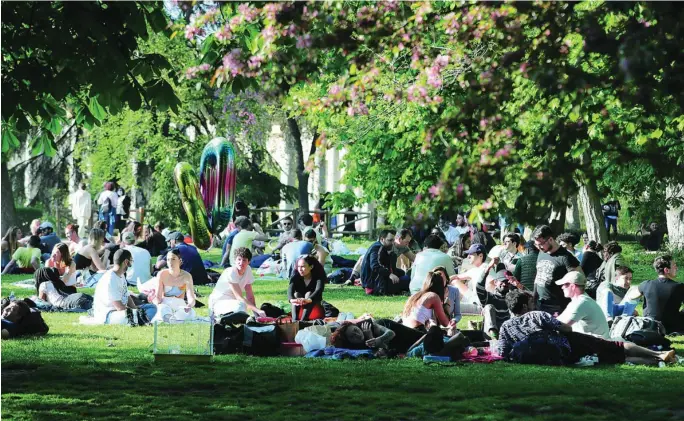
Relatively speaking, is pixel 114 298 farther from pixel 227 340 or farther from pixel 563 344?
pixel 563 344

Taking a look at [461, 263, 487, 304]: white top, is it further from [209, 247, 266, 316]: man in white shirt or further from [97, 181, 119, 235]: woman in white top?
[97, 181, 119, 235]: woman in white top

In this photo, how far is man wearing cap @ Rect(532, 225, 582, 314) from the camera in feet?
48.8

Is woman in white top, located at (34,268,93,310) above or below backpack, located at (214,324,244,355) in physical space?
above

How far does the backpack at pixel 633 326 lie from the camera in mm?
13734

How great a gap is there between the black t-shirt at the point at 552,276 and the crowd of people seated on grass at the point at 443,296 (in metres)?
0.01

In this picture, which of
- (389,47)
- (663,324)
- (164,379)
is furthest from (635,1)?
(663,324)

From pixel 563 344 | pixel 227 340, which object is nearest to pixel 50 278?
pixel 227 340

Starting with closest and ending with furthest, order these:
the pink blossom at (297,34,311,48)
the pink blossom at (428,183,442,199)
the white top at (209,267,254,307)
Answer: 1. the pink blossom at (428,183,442,199)
2. the pink blossom at (297,34,311,48)
3. the white top at (209,267,254,307)

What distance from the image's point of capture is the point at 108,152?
4122 cm

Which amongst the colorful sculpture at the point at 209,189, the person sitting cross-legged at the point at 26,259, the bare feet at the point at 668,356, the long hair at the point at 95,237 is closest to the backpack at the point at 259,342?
the bare feet at the point at 668,356

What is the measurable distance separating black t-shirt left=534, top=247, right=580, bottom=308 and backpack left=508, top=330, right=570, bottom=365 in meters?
2.22

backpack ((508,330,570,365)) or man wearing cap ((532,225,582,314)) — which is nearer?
backpack ((508,330,570,365))

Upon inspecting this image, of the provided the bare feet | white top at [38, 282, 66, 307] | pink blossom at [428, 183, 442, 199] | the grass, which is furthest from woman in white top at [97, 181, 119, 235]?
pink blossom at [428, 183, 442, 199]

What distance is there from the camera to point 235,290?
621 inches
